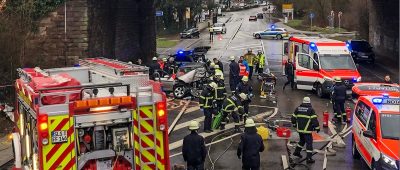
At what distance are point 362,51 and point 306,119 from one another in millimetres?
27183

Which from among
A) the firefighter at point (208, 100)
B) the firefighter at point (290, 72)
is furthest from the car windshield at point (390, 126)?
the firefighter at point (290, 72)

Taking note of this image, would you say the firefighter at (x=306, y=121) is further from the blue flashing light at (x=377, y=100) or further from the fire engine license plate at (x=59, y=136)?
the fire engine license plate at (x=59, y=136)

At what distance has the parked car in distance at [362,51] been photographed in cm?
3716

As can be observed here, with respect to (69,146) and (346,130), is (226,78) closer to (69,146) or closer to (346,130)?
(346,130)

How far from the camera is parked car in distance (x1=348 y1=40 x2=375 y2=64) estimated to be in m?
37.2

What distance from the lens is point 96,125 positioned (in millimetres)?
7977

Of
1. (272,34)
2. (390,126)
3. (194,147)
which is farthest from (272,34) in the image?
(194,147)

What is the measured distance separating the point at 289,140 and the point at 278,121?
2.38 meters

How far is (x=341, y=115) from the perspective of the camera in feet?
57.5

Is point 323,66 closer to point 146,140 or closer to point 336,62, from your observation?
point 336,62

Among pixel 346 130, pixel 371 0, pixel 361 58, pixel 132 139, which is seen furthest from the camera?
pixel 371 0

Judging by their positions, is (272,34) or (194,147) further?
(272,34)

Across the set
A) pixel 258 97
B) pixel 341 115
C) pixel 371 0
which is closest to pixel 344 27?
pixel 371 0

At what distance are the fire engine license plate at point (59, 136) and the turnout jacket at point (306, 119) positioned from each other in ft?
20.5
